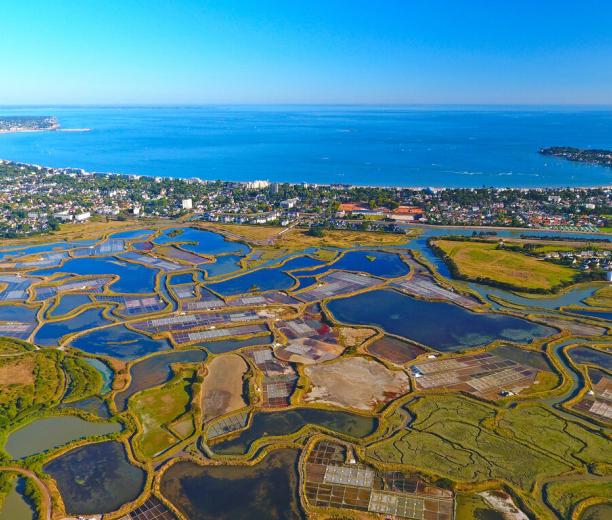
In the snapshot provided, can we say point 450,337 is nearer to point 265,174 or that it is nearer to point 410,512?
point 410,512

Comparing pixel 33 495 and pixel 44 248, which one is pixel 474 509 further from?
pixel 44 248

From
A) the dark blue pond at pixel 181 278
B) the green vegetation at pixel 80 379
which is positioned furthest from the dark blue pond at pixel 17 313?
the dark blue pond at pixel 181 278

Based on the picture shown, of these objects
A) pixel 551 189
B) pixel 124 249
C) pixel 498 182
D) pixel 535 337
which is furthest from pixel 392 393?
pixel 498 182

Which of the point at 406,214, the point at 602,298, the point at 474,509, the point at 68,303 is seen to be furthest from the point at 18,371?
the point at 406,214

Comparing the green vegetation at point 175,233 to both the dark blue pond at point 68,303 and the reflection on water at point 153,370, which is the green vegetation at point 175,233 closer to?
the dark blue pond at point 68,303

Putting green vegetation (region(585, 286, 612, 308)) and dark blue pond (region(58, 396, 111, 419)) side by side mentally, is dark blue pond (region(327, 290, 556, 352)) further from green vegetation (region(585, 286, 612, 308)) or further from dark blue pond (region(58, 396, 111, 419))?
dark blue pond (region(58, 396, 111, 419))

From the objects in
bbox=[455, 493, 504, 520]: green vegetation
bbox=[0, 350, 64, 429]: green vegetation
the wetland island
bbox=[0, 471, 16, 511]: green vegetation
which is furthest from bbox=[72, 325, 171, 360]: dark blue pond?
bbox=[455, 493, 504, 520]: green vegetation

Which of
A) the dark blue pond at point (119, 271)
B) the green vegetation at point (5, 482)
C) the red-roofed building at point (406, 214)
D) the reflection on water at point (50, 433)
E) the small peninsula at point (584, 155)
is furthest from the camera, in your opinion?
the small peninsula at point (584, 155)
